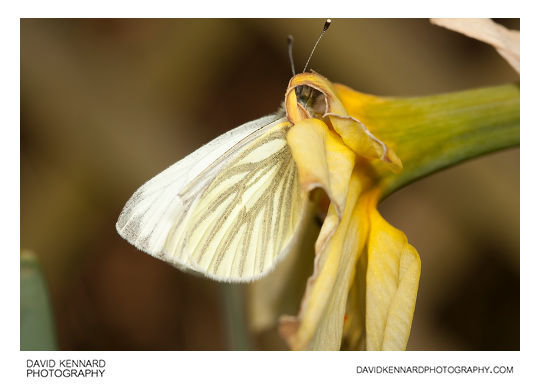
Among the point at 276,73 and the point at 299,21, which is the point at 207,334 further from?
the point at 299,21

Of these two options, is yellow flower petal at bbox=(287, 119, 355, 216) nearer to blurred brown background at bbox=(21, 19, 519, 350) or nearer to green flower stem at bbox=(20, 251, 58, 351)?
green flower stem at bbox=(20, 251, 58, 351)

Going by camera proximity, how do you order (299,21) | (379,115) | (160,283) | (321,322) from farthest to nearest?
(160,283)
(299,21)
(379,115)
(321,322)

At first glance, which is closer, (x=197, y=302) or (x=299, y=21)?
(x=299, y=21)

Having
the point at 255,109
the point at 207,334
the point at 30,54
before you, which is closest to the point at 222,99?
the point at 255,109

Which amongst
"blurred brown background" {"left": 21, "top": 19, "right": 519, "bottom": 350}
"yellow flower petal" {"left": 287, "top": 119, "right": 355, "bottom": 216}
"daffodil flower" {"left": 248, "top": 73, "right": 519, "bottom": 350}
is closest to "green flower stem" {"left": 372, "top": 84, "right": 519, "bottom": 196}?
"daffodil flower" {"left": 248, "top": 73, "right": 519, "bottom": 350}

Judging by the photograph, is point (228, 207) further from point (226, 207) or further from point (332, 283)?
point (332, 283)
